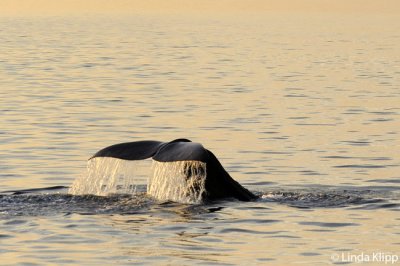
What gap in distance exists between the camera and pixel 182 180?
1568 centimetres

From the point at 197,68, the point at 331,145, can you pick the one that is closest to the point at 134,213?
the point at 331,145

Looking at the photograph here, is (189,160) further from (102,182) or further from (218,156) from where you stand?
(218,156)

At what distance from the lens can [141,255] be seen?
525 inches

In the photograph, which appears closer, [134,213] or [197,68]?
[134,213]

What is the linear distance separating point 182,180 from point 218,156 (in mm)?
6734

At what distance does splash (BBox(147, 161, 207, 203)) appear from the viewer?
50.8ft

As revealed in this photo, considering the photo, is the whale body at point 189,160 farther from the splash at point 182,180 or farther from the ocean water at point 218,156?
the ocean water at point 218,156

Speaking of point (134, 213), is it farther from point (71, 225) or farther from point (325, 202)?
point (325, 202)

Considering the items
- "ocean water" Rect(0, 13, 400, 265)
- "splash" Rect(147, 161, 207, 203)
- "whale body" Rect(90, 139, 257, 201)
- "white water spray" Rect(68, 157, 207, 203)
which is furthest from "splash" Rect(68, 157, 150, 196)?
"splash" Rect(147, 161, 207, 203)

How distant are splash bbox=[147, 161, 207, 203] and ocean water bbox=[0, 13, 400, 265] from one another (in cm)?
15

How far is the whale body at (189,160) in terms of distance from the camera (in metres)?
15.0

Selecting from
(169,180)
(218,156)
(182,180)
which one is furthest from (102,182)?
(218,156)

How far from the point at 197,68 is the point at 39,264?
131ft

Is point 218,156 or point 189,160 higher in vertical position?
point 189,160
